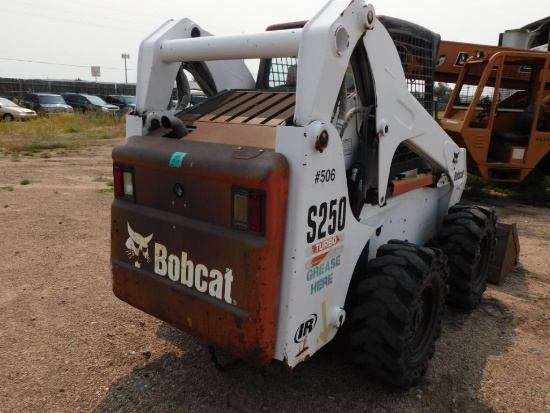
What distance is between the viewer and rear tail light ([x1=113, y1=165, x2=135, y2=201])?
2742mm

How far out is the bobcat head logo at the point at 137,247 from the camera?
2706 millimetres

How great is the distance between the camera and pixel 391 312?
2.57 metres

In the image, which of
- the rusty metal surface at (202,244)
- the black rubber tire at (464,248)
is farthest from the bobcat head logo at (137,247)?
the black rubber tire at (464,248)

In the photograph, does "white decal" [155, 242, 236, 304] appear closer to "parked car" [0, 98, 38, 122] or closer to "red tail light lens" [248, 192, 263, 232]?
"red tail light lens" [248, 192, 263, 232]

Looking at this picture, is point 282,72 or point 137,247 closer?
point 137,247

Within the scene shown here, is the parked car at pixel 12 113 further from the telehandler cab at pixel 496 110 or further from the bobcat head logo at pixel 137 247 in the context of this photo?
the bobcat head logo at pixel 137 247

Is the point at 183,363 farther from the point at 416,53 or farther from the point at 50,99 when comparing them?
the point at 50,99

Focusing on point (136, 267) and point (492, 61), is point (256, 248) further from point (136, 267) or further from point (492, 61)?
point (492, 61)

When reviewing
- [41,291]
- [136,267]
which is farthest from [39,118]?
[136,267]

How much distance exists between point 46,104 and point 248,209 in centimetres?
2328

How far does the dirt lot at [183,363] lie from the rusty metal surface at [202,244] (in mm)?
485

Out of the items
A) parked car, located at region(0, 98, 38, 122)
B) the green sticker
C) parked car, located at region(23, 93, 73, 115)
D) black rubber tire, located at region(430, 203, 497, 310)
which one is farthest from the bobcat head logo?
parked car, located at region(23, 93, 73, 115)

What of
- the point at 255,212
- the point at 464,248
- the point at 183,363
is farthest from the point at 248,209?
the point at 464,248

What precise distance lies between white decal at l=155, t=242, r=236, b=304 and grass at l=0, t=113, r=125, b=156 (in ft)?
32.1
